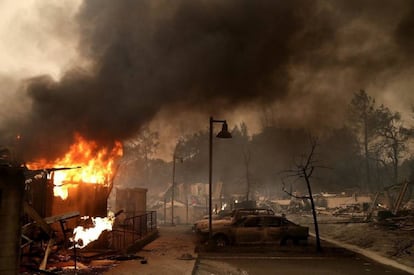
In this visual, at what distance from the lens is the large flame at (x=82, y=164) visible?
1380cm

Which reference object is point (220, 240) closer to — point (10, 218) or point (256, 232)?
point (256, 232)

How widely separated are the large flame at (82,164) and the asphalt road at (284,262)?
18.2 ft

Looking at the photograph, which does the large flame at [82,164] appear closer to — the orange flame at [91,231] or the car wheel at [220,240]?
the orange flame at [91,231]

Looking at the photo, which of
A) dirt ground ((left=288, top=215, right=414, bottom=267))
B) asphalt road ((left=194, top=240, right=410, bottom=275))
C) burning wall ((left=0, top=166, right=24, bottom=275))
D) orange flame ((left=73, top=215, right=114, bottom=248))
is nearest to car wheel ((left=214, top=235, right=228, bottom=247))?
asphalt road ((left=194, top=240, right=410, bottom=275))

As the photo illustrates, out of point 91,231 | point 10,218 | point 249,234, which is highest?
point 10,218

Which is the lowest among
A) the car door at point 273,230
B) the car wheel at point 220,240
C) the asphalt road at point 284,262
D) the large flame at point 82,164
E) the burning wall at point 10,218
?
the asphalt road at point 284,262

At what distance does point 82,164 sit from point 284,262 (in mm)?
8940

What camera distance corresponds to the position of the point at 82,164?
47.8 ft

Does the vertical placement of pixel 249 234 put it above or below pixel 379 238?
above

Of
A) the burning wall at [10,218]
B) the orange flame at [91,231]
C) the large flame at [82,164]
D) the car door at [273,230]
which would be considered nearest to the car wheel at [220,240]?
the car door at [273,230]

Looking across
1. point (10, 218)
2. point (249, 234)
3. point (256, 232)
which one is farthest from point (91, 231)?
point (10, 218)

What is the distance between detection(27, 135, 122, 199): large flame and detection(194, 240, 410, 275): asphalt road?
5560mm

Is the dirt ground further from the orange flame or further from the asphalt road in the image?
the orange flame

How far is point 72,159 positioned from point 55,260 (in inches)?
184
